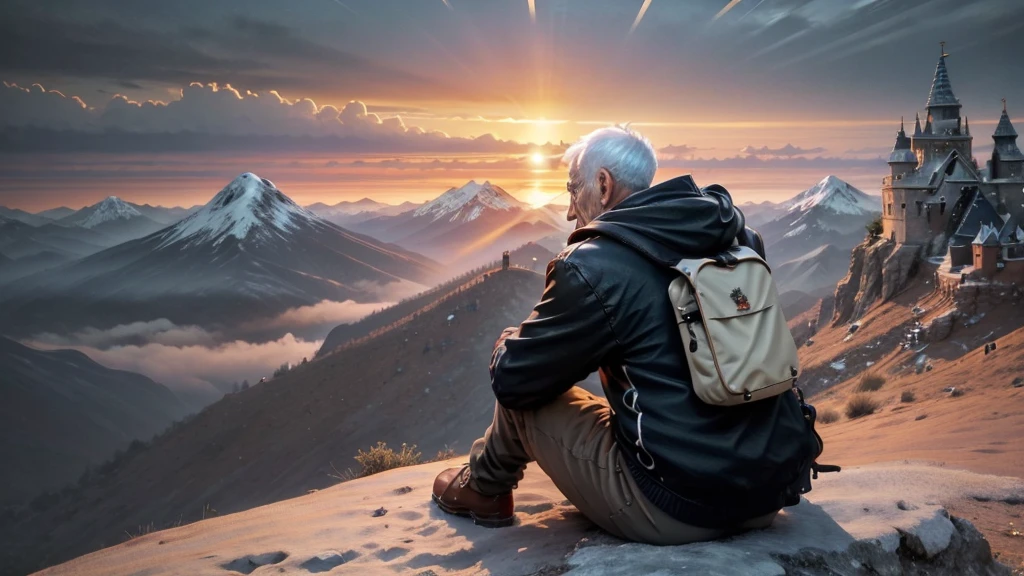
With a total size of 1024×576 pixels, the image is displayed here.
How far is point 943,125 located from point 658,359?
28.8 metres

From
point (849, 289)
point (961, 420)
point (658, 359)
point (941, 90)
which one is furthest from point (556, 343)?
point (849, 289)

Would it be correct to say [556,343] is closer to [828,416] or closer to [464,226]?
[828,416]

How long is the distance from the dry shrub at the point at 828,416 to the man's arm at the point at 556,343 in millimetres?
7905

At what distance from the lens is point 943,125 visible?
26094mm

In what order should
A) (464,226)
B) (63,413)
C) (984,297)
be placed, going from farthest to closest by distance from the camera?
(464,226) < (63,413) < (984,297)

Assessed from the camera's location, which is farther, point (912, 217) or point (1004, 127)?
point (912, 217)

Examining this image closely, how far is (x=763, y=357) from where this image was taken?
7.88 feet

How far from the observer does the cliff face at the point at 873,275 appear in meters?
25.6

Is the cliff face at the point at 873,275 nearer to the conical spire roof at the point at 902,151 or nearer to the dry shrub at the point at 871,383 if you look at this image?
the conical spire roof at the point at 902,151

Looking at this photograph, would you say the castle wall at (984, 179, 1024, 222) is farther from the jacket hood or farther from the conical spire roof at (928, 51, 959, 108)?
the jacket hood

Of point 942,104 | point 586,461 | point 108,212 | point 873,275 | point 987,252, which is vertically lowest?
point 108,212

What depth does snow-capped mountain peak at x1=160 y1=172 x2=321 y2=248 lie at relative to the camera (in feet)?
367

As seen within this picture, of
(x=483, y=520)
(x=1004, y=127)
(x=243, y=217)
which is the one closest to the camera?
(x=483, y=520)

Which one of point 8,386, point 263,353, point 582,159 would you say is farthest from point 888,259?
point 263,353
